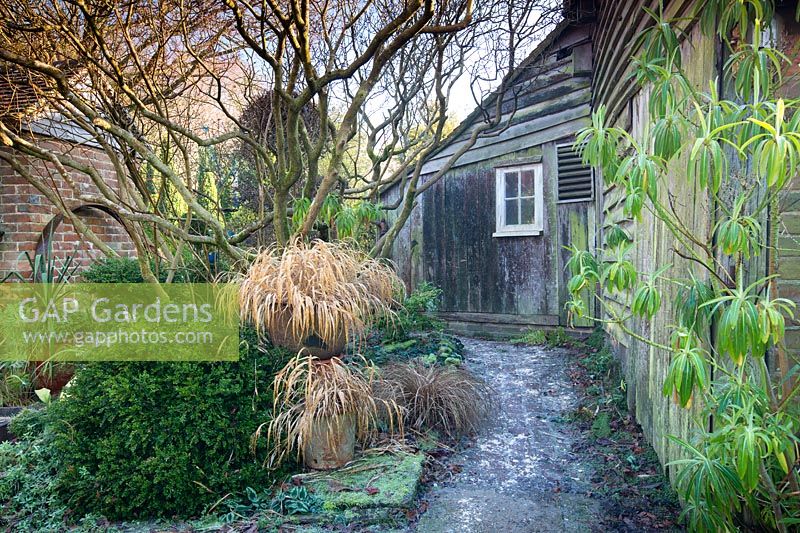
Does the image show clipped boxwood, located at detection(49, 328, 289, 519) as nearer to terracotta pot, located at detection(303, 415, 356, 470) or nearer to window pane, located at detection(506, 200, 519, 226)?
terracotta pot, located at detection(303, 415, 356, 470)

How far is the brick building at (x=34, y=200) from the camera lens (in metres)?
4.45

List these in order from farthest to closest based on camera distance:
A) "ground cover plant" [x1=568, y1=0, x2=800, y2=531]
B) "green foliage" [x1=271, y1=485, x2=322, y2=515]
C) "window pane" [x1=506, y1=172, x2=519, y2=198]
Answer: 1. "window pane" [x1=506, y1=172, x2=519, y2=198]
2. "green foliage" [x1=271, y1=485, x2=322, y2=515]
3. "ground cover plant" [x1=568, y1=0, x2=800, y2=531]

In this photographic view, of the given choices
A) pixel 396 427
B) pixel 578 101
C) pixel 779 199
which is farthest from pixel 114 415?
pixel 578 101

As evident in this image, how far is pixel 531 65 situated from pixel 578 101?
0.70m

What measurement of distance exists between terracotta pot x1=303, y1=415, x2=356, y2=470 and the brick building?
295 centimetres

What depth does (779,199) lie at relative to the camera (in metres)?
1.97

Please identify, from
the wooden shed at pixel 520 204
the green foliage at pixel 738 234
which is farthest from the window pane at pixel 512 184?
the green foliage at pixel 738 234

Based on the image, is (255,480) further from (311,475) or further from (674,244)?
(674,244)

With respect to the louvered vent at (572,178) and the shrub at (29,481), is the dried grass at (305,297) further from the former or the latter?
the louvered vent at (572,178)

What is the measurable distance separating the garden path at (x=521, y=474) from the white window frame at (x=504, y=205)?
222cm

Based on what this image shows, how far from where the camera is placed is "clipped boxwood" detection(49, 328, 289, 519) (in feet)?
8.38

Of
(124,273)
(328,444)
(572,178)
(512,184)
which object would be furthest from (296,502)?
A: (512,184)

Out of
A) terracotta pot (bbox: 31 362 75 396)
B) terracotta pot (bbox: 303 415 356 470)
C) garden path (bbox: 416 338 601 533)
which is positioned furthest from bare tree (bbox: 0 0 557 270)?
garden path (bbox: 416 338 601 533)

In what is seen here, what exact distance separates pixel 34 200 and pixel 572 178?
18.5 ft
